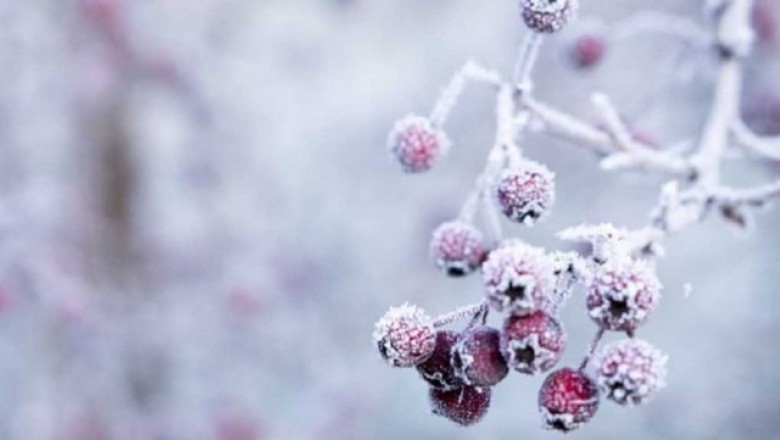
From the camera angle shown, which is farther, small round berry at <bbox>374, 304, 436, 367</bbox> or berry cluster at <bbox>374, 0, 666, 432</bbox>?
small round berry at <bbox>374, 304, 436, 367</bbox>

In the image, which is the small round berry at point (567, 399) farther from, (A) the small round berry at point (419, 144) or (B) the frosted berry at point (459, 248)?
(A) the small round berry at point (419, 144)

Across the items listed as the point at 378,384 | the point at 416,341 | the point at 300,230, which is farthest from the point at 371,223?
the point at 416,341

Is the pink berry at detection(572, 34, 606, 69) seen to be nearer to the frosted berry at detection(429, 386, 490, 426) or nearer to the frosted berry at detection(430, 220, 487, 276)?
the frosted berry at detection(430, 220, 487, 276)

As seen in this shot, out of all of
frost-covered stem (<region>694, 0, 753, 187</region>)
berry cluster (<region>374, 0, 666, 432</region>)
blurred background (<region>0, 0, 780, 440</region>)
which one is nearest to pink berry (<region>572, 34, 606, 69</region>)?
frost-covered stem (<region>694, 0, 753, 187</region>)

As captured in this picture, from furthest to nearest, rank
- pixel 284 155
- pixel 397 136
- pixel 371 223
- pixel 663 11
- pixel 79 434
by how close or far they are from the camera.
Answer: pixel 284 155 → pixel 371 223 → pixel 79 434 → pixel 663 11 → pixel 397 136

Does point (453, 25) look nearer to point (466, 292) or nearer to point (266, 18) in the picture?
point (266, 18)

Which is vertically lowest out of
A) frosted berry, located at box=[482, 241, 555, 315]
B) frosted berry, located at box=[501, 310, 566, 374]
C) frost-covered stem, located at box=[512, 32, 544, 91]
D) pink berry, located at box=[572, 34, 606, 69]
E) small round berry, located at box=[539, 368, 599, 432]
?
small round berry, located at box=[539, 368, 599, 432]

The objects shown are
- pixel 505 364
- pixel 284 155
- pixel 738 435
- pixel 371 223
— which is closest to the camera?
pixel 505 364

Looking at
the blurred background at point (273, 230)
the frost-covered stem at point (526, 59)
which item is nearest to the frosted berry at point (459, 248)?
the frost-covered stem at point (526, 59)
